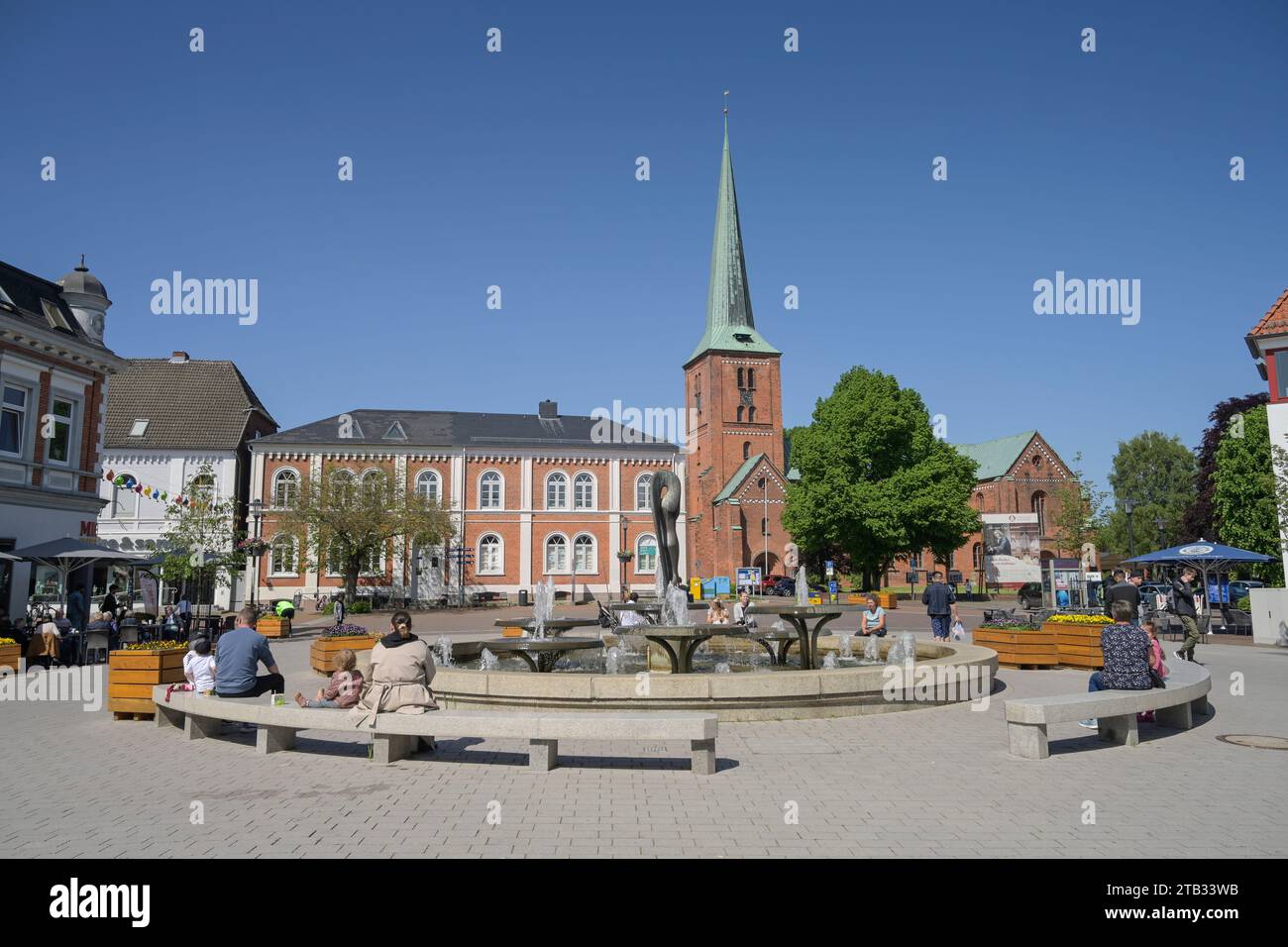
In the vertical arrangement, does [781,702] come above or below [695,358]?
below

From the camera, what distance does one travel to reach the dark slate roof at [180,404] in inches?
1870

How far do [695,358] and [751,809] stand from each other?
67569mm

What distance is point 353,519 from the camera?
38.9 metres

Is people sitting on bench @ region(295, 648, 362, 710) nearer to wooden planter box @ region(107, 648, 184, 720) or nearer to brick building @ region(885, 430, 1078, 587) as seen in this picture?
wooden planter box @ region(107, 648, 184, 720)

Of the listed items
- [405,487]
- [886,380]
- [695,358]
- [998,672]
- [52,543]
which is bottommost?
[998,672]

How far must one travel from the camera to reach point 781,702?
10.1m

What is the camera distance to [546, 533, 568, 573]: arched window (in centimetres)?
5175

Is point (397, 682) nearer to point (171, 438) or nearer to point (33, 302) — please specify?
point (33, 302)

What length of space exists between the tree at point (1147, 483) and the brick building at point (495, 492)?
49.1 m

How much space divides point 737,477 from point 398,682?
5986 centimetres

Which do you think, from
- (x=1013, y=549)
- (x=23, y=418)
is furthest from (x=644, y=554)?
(x=23, y=418)

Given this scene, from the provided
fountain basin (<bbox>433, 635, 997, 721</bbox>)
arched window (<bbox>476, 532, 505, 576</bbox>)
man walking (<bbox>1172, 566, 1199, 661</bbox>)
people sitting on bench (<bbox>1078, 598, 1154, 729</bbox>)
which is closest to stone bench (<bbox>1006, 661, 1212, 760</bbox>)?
people sitting on bench (<bbox>1078, 598, 1154, 729</bbox>)
